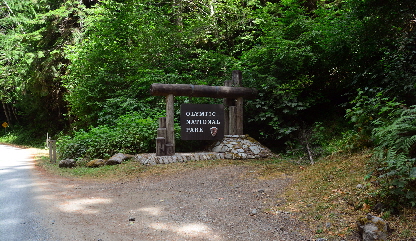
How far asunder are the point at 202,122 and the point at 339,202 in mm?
6797

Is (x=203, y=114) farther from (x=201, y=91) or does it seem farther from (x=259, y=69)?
(x=259, y=69)

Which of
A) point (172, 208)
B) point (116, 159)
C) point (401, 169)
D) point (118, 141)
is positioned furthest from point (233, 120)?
point (401, 169)

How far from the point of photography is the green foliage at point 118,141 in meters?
11.0

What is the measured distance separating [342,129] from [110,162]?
26.6 feet

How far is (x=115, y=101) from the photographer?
46.0ft

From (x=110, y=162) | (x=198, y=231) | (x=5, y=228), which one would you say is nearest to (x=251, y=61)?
(x=110, y=162)

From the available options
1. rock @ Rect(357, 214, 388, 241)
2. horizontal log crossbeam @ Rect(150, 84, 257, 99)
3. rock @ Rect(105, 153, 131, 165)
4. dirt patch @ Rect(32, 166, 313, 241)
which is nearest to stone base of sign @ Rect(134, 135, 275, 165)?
rock @ Rect(105, 153, 131, 165)

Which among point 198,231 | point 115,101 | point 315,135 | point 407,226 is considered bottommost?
point 198,231

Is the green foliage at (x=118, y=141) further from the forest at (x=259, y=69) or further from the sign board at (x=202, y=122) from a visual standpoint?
the sign board at (x=202, y=122)

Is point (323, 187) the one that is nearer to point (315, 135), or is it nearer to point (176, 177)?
point (176, 177)

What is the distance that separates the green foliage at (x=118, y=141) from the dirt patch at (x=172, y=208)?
10.5ft

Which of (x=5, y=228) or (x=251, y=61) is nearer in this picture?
(x=5, y=228)

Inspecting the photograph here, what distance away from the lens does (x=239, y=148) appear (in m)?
10.8

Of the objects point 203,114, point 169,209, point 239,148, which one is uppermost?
point 203,114
